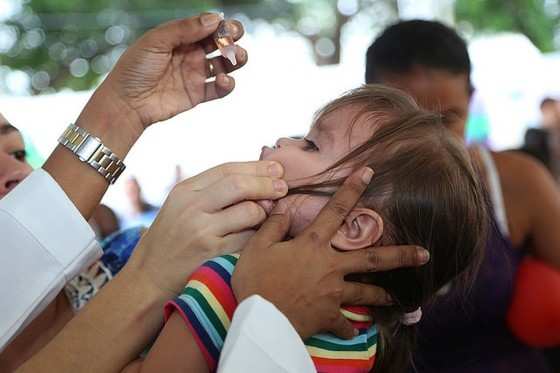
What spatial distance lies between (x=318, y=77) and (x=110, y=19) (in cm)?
682

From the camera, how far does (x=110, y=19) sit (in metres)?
13.1

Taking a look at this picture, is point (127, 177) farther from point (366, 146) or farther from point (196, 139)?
point (366, 146)

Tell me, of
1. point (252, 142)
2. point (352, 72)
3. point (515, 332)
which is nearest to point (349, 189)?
point (515, 332)

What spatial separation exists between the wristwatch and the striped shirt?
1.40ft

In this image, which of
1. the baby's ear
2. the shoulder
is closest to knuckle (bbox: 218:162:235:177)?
the baby's ear

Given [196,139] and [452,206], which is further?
[196,139]

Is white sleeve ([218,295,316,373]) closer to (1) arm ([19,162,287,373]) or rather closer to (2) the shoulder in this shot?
(1) arm ([19,162,287,373])

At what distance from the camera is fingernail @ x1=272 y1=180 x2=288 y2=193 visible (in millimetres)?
1196

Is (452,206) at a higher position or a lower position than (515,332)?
higher

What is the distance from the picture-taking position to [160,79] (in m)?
Answer: 1.58

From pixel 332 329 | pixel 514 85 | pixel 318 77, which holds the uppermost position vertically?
pixel 332 329

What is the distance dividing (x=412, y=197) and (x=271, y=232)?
288 mm

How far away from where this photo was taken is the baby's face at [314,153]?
1.24 meters

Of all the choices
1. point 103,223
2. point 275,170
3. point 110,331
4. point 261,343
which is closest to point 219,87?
point 275,170
